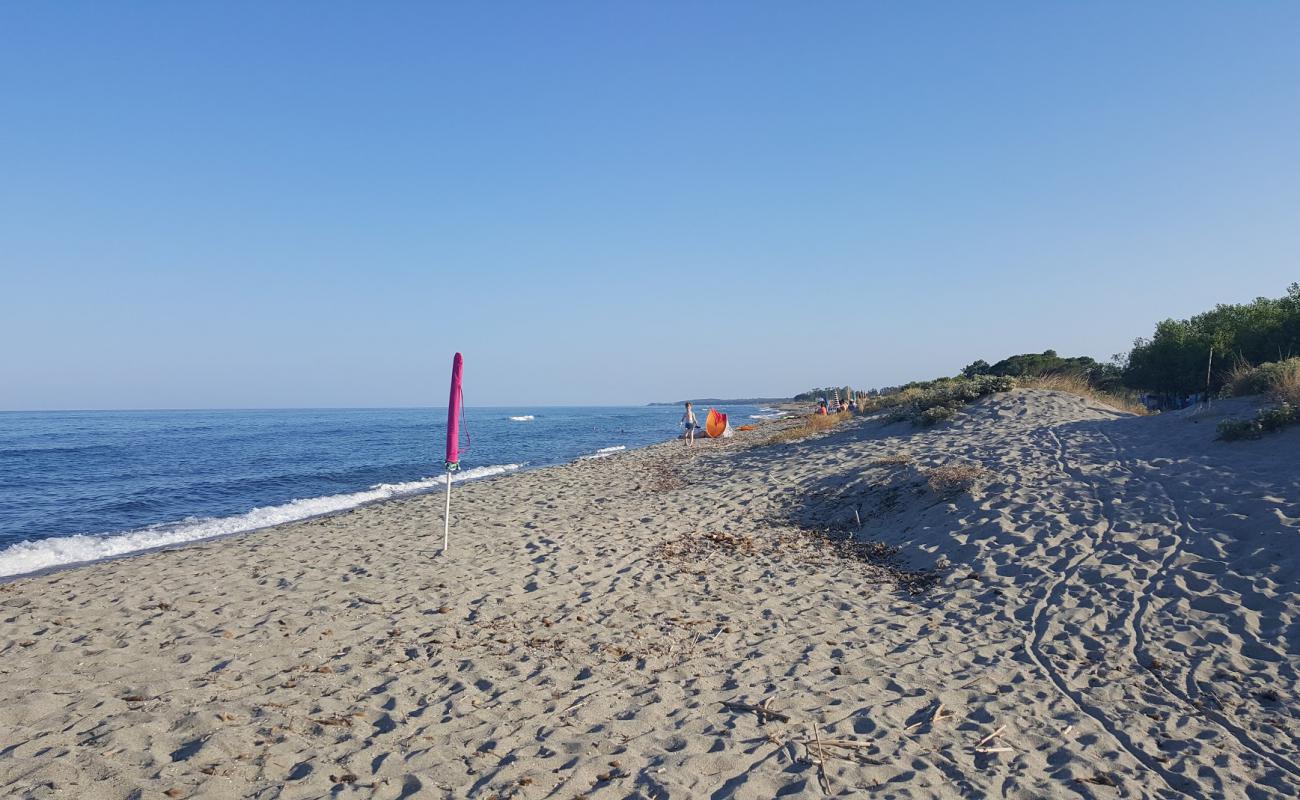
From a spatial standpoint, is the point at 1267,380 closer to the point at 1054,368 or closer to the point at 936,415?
the point at 936,415

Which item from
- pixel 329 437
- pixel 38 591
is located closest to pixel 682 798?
pixel 38 591

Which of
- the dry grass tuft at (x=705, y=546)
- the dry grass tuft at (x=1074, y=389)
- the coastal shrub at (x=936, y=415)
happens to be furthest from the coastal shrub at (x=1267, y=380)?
the dry grass tuft at (x=705, y=546)

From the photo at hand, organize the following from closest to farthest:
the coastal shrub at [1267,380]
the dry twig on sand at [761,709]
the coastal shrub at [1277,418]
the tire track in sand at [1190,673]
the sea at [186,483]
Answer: the tire track in sand at [1190,673] < the dry twig on sand at [761,709] < the coastal shrub at [1277,418] < the coastal shrub at [1267,380] < the sea at [186,483]

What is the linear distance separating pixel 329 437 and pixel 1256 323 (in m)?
48.4

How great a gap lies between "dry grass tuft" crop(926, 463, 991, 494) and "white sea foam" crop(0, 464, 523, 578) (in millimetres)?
13513

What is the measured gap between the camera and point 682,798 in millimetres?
3783

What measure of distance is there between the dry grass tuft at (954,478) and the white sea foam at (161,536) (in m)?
13.5

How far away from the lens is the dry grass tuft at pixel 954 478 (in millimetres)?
10633

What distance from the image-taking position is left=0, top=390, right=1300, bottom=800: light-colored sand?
161 inches

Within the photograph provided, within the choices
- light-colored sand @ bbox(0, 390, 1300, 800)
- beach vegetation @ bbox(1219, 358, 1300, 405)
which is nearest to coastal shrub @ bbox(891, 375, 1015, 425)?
beach vegetation @ bbox(1219, 358, 1300, 405)

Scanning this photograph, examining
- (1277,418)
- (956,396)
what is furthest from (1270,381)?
(956,396)

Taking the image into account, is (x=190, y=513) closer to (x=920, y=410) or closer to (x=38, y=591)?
(x=38, y=591)

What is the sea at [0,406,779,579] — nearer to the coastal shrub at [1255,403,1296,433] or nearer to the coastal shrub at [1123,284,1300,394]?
the coastal shrub at [1255,403,1296,433]

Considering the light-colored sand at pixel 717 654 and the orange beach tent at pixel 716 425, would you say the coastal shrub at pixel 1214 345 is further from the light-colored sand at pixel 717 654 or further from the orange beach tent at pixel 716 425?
the orange beach tent at pixel 716 425
